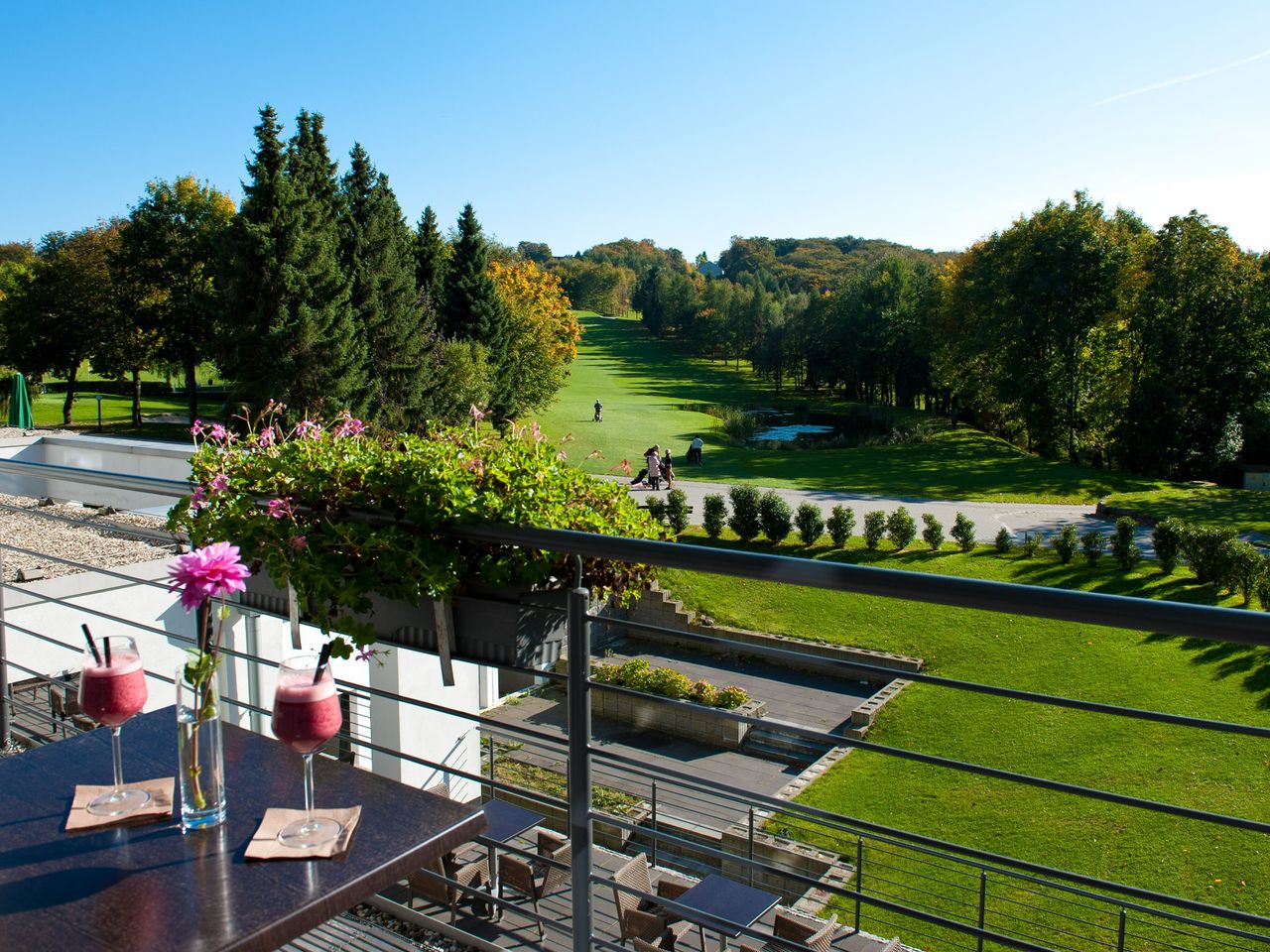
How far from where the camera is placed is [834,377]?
5762 centimetres

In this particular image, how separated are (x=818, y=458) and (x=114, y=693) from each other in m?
33.7

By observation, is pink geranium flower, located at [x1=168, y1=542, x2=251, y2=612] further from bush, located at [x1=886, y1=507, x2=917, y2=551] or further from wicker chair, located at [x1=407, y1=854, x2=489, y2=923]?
bush, located at [x1=886, y1=507, x2=917, y2=551]

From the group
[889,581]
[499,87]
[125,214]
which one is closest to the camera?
[889,581]

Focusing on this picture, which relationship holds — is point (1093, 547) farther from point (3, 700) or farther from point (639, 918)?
point (3, 700)

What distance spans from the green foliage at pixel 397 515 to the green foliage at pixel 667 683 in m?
13.3

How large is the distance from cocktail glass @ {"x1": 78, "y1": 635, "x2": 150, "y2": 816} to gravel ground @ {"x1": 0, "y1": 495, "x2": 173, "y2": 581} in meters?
9.24

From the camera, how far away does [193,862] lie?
4.87 feet

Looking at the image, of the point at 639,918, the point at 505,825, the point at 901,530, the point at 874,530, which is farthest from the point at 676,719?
the point at 639,918

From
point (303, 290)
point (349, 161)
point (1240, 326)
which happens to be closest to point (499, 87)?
point (349, 161)

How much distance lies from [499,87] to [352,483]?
104 feet

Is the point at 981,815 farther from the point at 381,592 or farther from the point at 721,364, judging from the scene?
the point at 721,364

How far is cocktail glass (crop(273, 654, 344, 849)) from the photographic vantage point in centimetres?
152

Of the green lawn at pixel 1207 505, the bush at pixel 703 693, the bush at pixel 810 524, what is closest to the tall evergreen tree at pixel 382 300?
the bush at pixel 810 524

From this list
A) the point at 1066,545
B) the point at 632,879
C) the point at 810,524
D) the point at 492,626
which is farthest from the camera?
the point at 810,524
